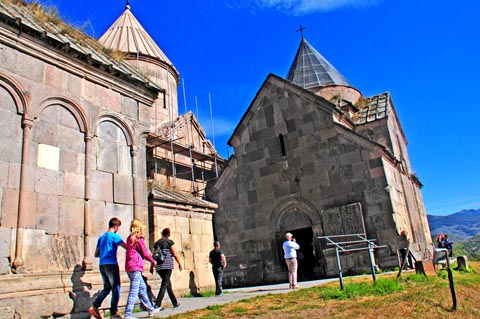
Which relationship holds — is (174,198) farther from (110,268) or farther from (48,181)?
(110,268)

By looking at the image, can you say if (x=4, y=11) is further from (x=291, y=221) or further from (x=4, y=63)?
(x=291, y=221)

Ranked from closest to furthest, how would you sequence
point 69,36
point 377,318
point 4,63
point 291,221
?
1. point 377,318
2. point 4,63
3. point 69,36
4. point 291,221

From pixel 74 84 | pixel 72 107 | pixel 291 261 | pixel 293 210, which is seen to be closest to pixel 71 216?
pixel 72 107

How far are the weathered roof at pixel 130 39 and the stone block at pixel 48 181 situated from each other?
1463cm

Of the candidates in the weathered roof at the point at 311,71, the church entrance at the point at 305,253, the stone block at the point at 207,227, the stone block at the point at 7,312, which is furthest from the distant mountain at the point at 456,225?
the stone block at the point at 7,312

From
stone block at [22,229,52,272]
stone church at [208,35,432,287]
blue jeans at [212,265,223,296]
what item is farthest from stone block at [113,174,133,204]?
stone church at [208,35,432,287]

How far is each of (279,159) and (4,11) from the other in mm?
9078

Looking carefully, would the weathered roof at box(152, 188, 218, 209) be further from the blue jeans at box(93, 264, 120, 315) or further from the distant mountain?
the distant mountain

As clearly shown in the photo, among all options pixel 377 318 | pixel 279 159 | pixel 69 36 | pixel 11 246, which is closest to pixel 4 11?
pixel 69 36

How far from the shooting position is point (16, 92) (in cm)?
537

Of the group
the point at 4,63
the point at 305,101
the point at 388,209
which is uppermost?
the point at 305,101

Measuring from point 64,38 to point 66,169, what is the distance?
2.19 meters

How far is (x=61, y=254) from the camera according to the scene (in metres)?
5.38

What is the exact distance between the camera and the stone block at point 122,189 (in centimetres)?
641
